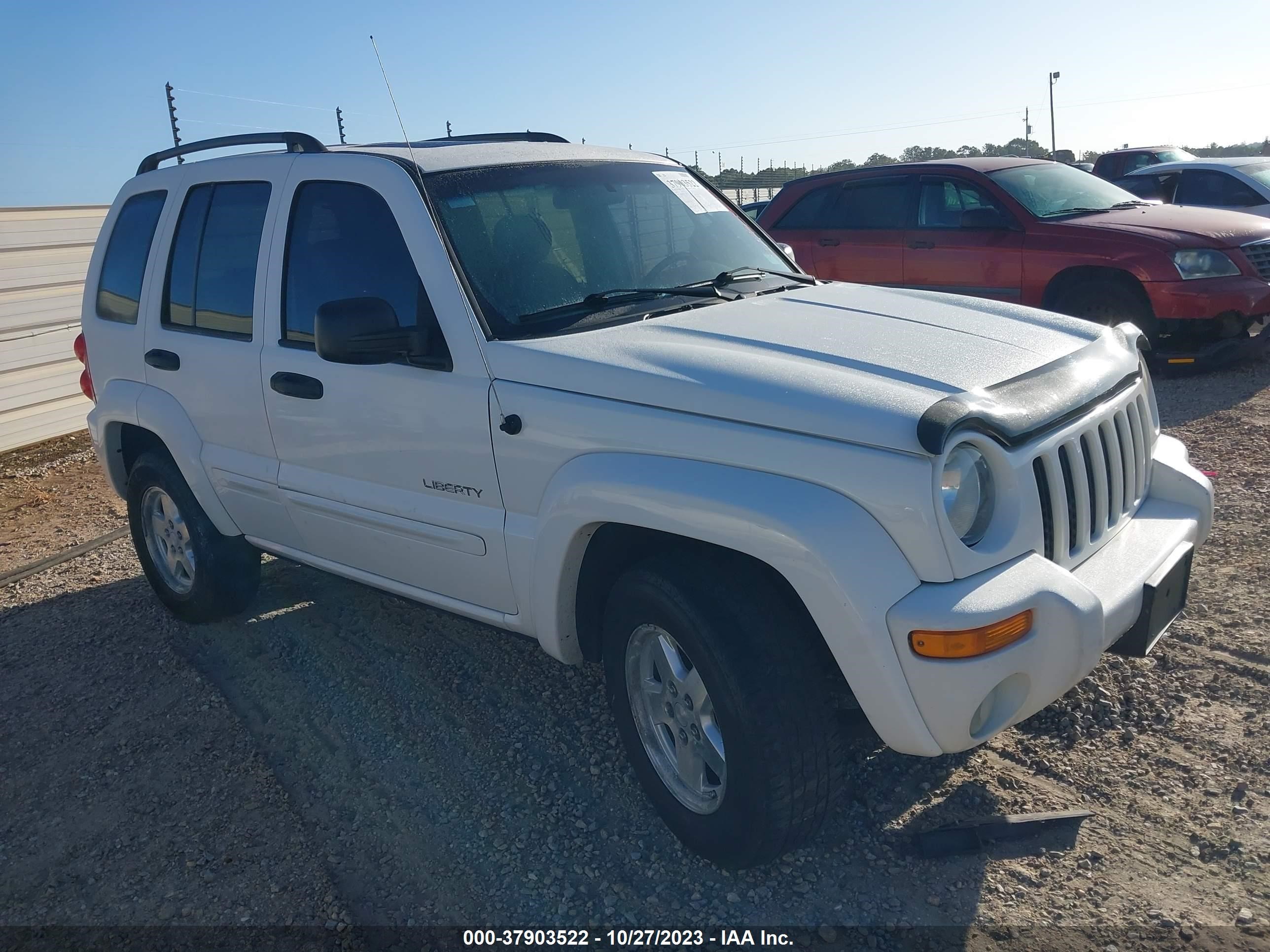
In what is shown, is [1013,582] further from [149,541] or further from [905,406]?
[149,541]

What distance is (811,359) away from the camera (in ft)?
9.42

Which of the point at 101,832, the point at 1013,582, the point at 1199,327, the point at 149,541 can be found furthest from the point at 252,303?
the point at 1199,327

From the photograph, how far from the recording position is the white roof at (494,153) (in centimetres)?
370

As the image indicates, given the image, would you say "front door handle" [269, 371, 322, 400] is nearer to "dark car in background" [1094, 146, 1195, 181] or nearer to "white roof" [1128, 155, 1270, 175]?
"white roof" [1128, 155, 1270, 175]

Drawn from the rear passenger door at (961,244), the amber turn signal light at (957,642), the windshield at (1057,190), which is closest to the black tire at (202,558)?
the amber turn signal light at (957,642)

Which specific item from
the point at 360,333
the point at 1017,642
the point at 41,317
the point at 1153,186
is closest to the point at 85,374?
the point at 360,333

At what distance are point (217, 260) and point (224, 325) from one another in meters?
0.32

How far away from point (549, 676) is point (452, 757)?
0.65 metres

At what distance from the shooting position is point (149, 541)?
5105 mm

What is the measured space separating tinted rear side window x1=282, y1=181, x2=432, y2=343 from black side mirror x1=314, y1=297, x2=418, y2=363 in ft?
0.45

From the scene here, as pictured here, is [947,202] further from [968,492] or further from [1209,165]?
[968,492]

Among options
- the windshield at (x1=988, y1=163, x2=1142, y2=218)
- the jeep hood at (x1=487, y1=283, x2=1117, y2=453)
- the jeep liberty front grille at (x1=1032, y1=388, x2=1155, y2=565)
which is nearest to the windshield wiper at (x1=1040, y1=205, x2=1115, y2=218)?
the windshield at (x1=988, y1=163, x2=1142, y2=218)

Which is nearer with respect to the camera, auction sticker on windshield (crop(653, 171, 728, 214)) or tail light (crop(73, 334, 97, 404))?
auction sticker on windshield (crop(653, 171, 728, 214))

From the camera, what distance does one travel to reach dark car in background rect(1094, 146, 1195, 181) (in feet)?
55.9
